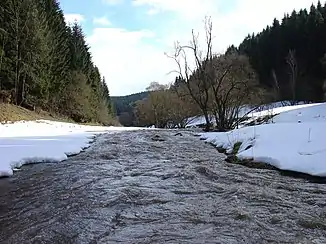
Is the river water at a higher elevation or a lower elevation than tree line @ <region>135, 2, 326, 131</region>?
lower

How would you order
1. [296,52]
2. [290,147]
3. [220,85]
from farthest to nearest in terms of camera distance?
[296,52] → [220,85] → [290,147]

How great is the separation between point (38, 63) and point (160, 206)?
34809 millimetres

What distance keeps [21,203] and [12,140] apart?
33.2ft

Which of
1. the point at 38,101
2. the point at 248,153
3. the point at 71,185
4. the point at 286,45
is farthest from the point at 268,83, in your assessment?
the point at 71,185

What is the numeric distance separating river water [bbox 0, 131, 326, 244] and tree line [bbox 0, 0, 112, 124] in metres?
26.4

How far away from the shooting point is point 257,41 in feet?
295

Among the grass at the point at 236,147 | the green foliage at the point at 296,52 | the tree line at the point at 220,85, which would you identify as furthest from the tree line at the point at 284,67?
the grass at the point at 236,147

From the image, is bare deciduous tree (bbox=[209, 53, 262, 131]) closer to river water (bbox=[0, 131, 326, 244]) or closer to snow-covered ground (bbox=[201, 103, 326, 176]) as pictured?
snow-covered ground (bbox=[201, 103, 326, 176])

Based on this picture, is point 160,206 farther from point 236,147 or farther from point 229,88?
point 229,88

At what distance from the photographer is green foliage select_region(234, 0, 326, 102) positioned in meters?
74.8

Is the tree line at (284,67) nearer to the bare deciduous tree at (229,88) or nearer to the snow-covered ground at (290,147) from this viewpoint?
the bare deciduous tree at (229,88)

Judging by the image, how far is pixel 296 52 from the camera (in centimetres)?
7975

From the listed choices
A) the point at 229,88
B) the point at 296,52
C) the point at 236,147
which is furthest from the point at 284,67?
the point at 236,147

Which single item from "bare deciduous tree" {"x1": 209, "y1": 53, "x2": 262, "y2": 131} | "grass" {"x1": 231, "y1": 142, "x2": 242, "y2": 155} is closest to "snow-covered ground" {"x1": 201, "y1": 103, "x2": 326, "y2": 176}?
"grass" {"x1": 231, "y1": 142, "x2": 242, "y2": 155}
